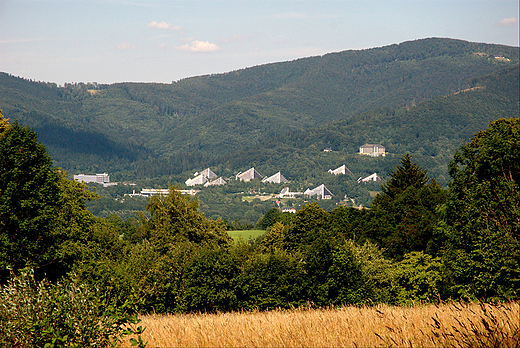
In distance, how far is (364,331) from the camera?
8.53 metres

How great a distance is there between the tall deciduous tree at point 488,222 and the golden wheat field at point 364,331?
724 inches

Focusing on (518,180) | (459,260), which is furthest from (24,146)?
(518,180)

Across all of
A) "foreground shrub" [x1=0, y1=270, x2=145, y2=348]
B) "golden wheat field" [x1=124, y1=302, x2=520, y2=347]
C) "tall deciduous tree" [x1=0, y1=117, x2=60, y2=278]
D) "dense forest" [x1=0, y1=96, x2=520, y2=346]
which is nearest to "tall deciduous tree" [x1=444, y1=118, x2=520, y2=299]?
"dense forest" [x1=0, y1=96, x2=520, y2=346]

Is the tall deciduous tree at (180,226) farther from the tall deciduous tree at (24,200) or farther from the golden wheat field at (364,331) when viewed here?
the golden wheat field at (364,331)

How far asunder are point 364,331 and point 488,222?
71.9 feet

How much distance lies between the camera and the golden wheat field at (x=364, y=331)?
7246mm

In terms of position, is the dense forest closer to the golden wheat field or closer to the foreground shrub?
the golden wheat field

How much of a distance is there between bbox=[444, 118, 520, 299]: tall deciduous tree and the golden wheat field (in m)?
18.4

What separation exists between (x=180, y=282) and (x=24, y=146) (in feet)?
42.2

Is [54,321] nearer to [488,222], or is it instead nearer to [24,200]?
[24,200]

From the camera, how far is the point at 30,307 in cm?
726

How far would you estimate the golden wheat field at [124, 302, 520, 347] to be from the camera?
23.8 feet

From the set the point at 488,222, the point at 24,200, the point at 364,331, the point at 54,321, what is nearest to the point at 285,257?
the point at 488,222

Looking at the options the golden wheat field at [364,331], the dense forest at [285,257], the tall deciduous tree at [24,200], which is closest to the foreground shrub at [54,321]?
the golden wheat field at [364,331]
